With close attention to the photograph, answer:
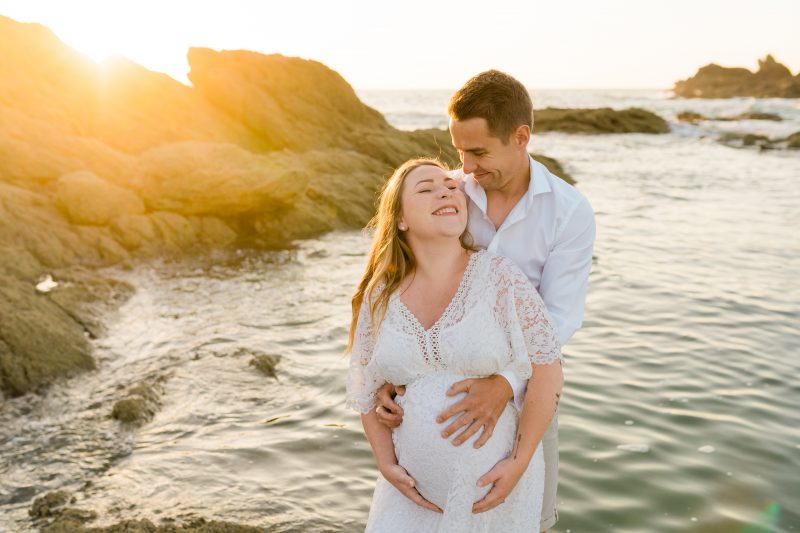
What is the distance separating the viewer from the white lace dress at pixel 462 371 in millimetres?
3361

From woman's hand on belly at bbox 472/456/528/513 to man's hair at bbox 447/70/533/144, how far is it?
65.1 inches

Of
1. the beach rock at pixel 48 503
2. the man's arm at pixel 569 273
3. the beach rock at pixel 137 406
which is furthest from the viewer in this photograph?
the beach rock at pixel 137 406

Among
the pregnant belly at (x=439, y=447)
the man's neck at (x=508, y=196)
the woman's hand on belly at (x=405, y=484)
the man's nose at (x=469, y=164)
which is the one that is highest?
the man's nose at (x=469, y=164)

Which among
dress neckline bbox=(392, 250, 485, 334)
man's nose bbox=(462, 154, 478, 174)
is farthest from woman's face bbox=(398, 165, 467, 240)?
man's nose bbox=(462, 154, 478, 174)

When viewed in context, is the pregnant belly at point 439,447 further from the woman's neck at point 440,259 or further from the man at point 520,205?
the woman's neck at point 440,259

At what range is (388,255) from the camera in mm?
3723

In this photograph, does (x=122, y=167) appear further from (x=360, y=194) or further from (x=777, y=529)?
(x=777, y=529)

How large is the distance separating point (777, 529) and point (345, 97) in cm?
2560

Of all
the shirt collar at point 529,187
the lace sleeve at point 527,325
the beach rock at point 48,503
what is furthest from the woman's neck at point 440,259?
the beach rock at point 48,503

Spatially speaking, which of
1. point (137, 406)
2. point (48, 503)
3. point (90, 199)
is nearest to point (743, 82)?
point (90, 199)

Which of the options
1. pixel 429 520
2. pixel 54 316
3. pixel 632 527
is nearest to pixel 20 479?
pixel 54 316

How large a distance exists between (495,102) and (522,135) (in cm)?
25

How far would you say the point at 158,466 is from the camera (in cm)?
663

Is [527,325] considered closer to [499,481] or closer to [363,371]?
[499,481]
